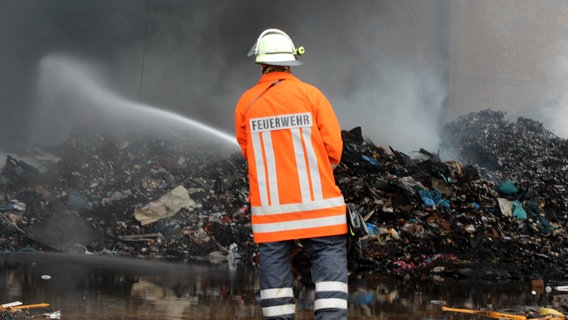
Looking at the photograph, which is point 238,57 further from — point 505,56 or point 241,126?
point 241,126

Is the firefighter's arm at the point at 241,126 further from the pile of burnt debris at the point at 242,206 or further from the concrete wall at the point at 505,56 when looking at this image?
the concrete wall at the point at 505,56

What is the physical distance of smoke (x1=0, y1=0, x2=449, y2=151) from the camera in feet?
39.6

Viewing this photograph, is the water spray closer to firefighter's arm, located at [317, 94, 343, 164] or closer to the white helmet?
the white helmet

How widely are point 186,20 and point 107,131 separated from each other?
2.24 meters

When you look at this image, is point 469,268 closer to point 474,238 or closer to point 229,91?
point 474,238

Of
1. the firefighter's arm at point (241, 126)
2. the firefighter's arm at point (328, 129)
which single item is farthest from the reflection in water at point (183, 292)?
the firefighter's arm at point (328, 129)

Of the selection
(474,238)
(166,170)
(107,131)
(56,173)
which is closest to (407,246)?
(474,238)

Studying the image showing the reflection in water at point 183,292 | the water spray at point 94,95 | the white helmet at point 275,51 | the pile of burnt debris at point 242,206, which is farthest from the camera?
the water spray at point 94,95

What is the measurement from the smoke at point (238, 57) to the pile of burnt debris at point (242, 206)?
1.41 meters

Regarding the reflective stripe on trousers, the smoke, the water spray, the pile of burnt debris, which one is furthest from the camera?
the smoke

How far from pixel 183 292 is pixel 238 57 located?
7.40 meters

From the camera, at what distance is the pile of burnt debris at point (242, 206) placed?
7809 mm

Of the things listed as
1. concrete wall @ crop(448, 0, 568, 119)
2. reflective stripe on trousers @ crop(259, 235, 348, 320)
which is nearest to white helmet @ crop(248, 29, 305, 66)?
reflective stripe on trousers @ crop(259, 235, 348, 320)

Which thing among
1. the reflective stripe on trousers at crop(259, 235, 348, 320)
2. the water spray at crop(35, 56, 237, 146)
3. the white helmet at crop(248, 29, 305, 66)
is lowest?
the reflective stripe on trousers at crop(259, 235, 348, 320)
